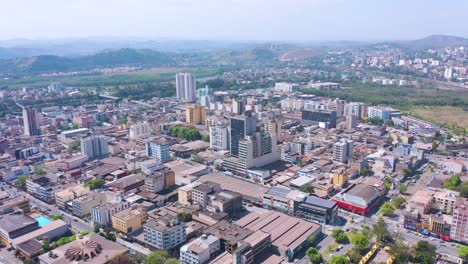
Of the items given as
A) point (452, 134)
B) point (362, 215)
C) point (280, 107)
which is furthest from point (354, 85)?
point (362, 215)

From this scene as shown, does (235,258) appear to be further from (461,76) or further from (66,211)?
(461,76)

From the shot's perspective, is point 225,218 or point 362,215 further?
point 362,215

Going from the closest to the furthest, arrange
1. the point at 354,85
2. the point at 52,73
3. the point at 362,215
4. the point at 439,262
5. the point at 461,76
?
the point at 439,262
the point at 362,215
the point at 354,85
the point at 461,76
the point at 52,73

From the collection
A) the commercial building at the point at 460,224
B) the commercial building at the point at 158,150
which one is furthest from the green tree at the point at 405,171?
the commercial building at the point at 158,150

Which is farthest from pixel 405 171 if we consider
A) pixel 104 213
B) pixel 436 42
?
pixel 436 42

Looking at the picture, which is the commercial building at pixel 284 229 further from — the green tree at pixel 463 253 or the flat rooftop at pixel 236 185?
the green tree at pixel 463 253

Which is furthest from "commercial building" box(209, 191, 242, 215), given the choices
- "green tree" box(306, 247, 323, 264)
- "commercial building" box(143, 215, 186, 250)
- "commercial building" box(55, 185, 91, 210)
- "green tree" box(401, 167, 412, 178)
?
"green tree" box(401, 167, 412, 178)
